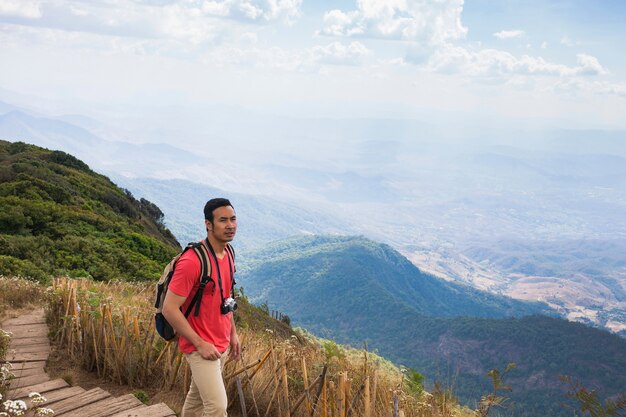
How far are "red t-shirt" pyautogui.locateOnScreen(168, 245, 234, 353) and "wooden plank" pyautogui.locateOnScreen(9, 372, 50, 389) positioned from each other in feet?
8.06

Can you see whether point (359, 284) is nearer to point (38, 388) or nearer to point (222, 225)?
point (38, 388)

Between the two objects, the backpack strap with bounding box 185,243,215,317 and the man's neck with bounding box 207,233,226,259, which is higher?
the man's neck with bounding box 207,233,226,259

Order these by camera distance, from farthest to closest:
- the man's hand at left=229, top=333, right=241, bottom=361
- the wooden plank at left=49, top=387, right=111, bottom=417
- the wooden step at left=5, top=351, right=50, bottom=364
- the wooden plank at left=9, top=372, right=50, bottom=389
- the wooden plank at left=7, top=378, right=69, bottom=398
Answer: the wooden step at left=5, top=351, right=50, bottom=364 < the wooden plank at left=9, top=372, right=50, bottom=389 < the wooden plank at left=7, top=378, right=69, bottom=398 < the wooden plank at left=49, top=387, right=111, bottom=417 < the man's hand at left=229, top=333, right=241, bottom=361

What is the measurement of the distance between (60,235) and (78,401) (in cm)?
1553

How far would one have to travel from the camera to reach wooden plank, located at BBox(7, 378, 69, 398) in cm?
501

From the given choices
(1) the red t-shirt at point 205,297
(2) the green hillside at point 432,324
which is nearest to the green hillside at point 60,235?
(2) the green hillside at point 432,324

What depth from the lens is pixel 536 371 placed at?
83.7 meters

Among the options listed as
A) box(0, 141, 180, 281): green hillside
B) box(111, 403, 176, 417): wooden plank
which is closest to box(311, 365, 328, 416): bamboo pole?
box(111, 403, 176, 417): wooden plank

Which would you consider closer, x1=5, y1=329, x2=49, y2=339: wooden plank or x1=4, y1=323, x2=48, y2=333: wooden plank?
x1=5, y1=329, x2=49, y2=339: wooden plank

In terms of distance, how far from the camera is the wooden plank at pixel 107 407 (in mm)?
4590

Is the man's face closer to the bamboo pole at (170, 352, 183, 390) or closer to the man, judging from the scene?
the man

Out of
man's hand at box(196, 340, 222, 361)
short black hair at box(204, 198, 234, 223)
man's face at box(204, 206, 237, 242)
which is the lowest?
man's hand at box(196, 340, 222, 361)

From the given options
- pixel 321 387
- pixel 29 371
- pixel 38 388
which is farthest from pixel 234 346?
pixel 29 371

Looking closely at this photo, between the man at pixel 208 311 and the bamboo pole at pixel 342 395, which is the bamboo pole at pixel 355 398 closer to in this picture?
the bamboo pole at pixel 342 395
